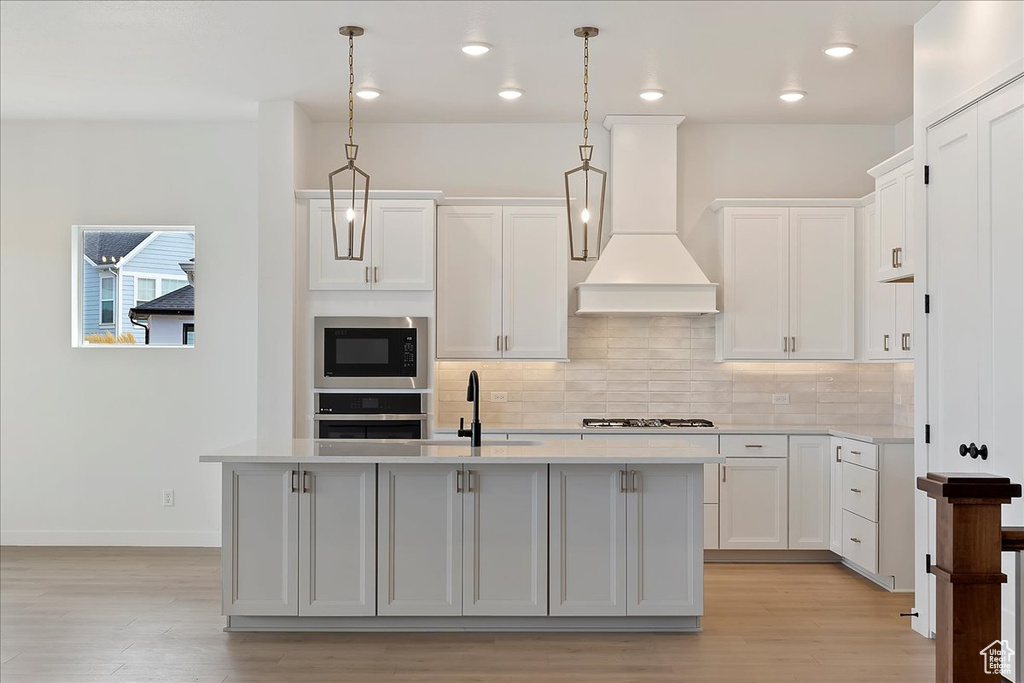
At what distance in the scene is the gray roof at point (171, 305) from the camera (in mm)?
6809

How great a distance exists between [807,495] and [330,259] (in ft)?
11.3

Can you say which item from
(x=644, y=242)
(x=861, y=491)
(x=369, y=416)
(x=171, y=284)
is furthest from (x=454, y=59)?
(x=861, y=491)

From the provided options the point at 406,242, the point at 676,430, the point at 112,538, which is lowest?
the point at 112,538

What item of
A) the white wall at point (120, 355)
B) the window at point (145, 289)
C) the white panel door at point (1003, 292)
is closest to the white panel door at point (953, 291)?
Answer: the white panel door at point (1003, 292)

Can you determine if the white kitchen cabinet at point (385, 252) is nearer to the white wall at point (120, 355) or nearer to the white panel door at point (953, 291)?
the white wall at point (120, 355)

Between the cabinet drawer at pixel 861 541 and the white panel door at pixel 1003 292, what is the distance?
1676 mm

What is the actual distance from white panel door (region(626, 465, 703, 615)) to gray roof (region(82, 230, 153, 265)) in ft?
14.0

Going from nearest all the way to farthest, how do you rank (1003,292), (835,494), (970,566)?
(970,566) → (1003,292) → (835,494)

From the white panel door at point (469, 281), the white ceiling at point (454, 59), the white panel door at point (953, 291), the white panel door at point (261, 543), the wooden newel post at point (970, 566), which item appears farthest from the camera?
the white panel door at point (469, 281)

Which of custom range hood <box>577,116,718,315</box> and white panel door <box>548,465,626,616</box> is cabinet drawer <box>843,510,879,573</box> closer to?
custom range hood <box>577,116,718,315</box>

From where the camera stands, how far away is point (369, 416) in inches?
241

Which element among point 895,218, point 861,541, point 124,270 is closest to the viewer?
point 895,218

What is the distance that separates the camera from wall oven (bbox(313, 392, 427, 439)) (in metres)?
6.14

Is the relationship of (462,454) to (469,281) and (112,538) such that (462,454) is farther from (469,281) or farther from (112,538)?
(112,538)
